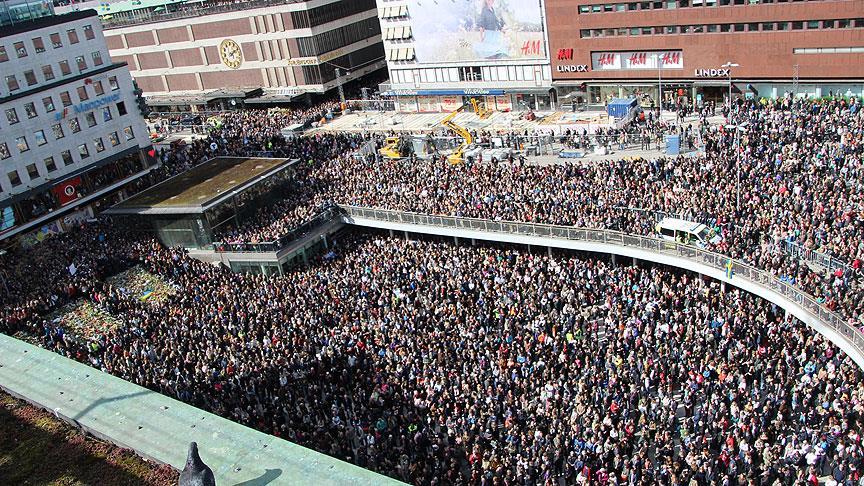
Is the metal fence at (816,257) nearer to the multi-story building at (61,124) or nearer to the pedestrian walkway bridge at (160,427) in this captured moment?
the pedestrian walkway bridge at (160,427)

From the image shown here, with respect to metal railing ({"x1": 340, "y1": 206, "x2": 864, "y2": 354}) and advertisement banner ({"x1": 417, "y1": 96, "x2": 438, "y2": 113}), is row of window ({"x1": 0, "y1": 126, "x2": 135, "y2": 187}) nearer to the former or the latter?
metal railing ({"x1": 340, "y1": 206, "x2": 864, "y2": 354})

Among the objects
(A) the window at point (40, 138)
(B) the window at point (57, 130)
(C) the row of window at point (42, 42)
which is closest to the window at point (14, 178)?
(A) the window at point (40, 138)

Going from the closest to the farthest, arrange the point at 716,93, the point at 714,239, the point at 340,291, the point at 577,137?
the point at 714,239
the point at 340,291
the point at 577,137
the point at 716,93

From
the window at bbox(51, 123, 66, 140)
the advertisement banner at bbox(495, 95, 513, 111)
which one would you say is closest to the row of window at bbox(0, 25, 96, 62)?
the window at bbox(51, 123, 66, 140)

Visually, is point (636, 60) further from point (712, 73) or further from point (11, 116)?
point (11, 116)

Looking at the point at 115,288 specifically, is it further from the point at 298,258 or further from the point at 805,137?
the point at 805,137

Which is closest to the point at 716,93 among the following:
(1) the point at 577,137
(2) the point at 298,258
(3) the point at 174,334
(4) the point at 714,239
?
(1) the point at 577,137
